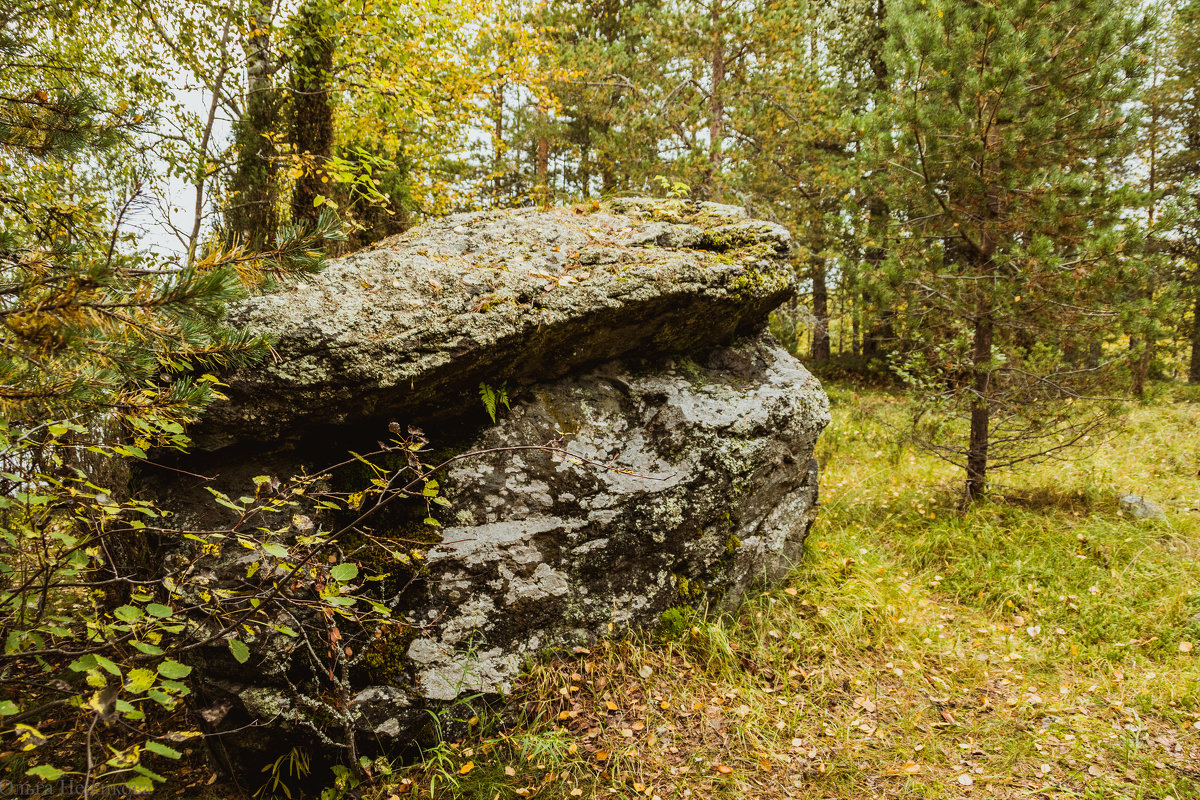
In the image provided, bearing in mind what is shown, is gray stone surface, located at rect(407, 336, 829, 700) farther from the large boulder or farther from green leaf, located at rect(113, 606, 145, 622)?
green leaf, located at rect(113, 606, 145, 622)

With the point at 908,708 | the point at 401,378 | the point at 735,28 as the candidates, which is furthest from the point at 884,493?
the point at 735,28

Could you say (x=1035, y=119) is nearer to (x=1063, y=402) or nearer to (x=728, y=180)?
(x=1063, y=402)

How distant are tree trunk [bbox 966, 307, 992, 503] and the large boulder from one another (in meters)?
2.39

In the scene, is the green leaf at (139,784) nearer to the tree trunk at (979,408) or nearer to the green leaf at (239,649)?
the green leaf at (239,649)

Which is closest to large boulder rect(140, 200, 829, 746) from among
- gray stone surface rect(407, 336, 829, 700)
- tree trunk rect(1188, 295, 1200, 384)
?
gray stone surface rect(407, 336, 829, 700)

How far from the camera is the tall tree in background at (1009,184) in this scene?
15.1ft

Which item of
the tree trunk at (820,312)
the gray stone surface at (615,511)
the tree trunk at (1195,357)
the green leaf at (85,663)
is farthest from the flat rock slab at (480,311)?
the tree trunk at (1195,357)

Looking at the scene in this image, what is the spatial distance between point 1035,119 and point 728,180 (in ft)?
20.4

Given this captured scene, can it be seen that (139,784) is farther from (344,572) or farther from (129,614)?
(344,572)

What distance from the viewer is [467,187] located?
51.2 feet

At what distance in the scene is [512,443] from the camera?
11.8 feet

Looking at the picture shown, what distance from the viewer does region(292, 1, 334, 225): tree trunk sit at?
6.14 m

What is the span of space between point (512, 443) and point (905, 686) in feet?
10.3

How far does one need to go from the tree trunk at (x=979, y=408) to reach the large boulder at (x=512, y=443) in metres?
2.39
